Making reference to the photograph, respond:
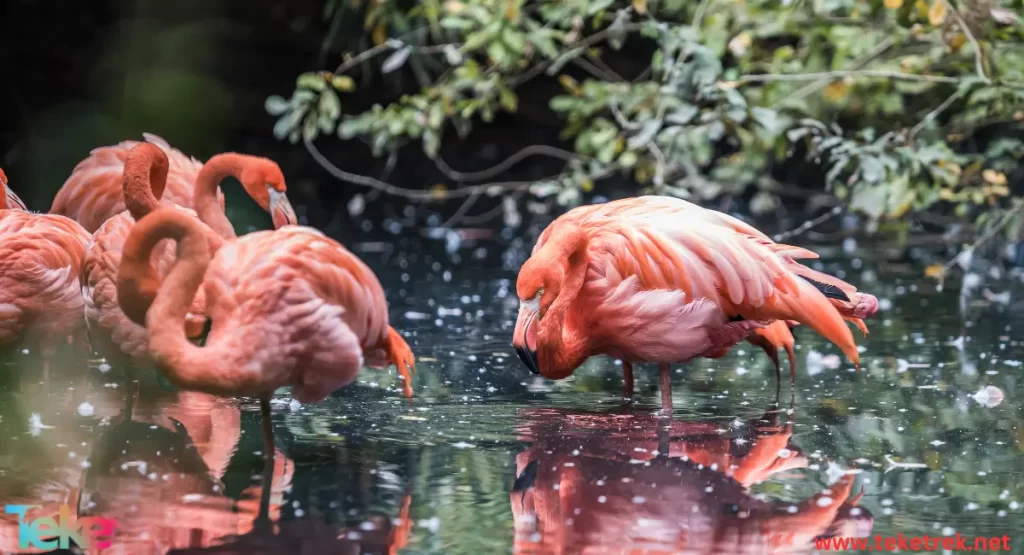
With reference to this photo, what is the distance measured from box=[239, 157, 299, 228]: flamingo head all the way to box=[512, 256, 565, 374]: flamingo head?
855mm

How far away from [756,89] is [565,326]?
3.93m

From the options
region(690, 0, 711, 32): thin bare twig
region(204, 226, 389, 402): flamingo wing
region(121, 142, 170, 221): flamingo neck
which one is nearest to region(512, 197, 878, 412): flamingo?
region(204, 226, 389, 402): flamingo wing

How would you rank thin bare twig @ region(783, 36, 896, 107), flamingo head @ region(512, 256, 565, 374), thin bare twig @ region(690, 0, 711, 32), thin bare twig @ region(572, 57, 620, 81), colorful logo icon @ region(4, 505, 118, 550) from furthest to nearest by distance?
thin bare twig @ region(572, 57, 620, 81), thin bare twig @ region(783, 36, 896, 107), thin bare twig @ region(690, 0, 711, 32), flamingo head @ region(512, 256, 565, 374), colorful logo icon @ region(4, 505, 118, 550)

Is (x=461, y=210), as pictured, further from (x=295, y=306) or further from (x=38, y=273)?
(x=295, y=306)

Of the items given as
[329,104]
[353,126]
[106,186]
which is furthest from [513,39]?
[106,186]

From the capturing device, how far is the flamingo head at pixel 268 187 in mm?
4148

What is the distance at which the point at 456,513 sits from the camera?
3029mm

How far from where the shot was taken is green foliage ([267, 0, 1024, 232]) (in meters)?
5.93

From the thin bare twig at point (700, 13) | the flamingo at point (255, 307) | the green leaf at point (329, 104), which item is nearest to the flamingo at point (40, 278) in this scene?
the flamingo at point (255, 307)

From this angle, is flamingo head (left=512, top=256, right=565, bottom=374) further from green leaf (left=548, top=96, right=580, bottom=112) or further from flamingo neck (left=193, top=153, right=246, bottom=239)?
green leaf (left=548, top=96, right=580, bottom=112)

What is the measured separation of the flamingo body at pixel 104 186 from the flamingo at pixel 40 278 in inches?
23.8

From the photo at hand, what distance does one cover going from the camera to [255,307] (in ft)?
10.5

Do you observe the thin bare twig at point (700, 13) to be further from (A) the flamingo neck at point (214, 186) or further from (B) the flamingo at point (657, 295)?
(A) the flamingo neck at point (214, 186)

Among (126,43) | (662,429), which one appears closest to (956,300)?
(662,429)
